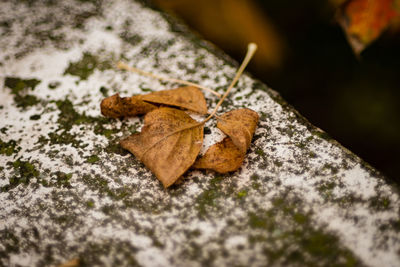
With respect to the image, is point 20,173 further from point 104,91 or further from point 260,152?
point 260,152

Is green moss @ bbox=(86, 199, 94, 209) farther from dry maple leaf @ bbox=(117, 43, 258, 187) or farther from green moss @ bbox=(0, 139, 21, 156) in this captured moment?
green moss @ bbox=(0, 139, 21, 156)

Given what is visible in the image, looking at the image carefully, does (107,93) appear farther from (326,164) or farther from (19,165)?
(326,164)

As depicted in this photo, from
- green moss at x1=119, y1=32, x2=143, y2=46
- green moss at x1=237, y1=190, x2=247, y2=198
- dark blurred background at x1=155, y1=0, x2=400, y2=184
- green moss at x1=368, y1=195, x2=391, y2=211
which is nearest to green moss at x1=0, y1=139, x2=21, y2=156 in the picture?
green moss at x1=119, y1=32, x2=143, y2=46

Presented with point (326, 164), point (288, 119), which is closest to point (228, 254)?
point (326, 164)

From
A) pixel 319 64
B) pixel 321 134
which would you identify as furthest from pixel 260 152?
pixel 319 64

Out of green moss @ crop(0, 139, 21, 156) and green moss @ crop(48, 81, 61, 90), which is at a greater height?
green moss @ crop(48, 81, 61, 90)

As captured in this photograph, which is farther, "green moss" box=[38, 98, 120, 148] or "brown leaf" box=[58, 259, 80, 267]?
"green moss" box=[38, 98, 120, 148]

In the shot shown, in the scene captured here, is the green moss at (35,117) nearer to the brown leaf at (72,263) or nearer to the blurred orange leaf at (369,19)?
the brown leaf at (72,263)

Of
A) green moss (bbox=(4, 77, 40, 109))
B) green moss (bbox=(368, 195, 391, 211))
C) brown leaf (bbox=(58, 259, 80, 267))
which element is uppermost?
green moss (bbox=(368, 195, 391, 211))
